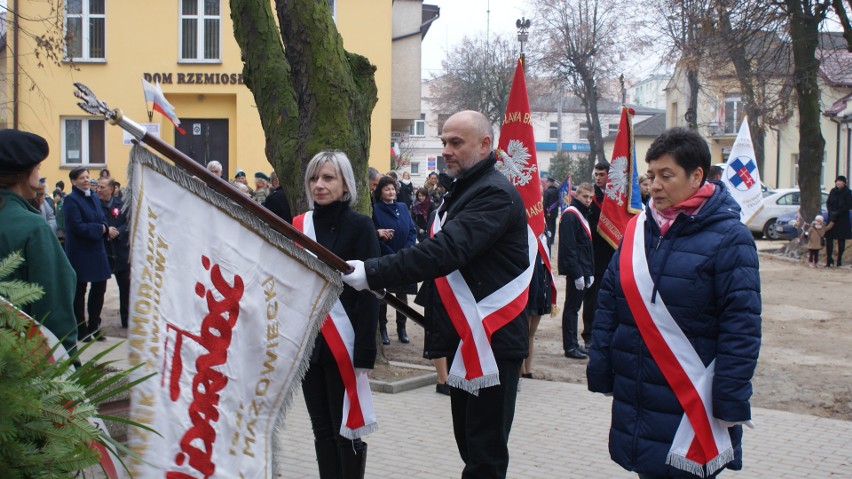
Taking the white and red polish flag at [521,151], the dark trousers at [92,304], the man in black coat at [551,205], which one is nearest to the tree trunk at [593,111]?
the man in black coat at [551,205]

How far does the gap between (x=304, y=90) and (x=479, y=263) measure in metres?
5.01

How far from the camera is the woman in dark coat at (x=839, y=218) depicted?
22250 millimetres

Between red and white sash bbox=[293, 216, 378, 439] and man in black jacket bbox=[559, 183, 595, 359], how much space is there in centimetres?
584

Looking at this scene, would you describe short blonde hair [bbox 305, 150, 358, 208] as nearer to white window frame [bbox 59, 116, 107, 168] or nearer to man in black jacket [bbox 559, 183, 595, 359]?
man in black jacket [bbox 559, 183, 595, 359]

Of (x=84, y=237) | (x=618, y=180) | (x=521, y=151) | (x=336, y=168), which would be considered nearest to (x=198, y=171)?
(x=336, y=168)

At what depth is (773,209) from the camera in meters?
31.8

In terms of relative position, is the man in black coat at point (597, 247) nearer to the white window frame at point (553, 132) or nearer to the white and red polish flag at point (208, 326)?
the white and red polish flag at point (208, 326)

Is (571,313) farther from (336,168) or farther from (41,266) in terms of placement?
(41,266)

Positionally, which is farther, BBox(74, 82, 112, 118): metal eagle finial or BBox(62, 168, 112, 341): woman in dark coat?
BBox(62, 168, 112, 341): woman in dark coat

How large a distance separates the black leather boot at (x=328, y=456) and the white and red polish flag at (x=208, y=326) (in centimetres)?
93

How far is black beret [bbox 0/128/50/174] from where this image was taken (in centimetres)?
384

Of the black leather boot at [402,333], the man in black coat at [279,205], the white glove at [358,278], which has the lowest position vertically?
the black leather boot at [402,333]

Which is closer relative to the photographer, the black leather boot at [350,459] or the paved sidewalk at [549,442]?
the black leather boot at [350,459]

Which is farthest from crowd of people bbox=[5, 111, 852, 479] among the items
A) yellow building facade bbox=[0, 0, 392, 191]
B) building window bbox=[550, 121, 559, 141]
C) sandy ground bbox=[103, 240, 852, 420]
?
building window bbox=[550, 121, 559, 141]
